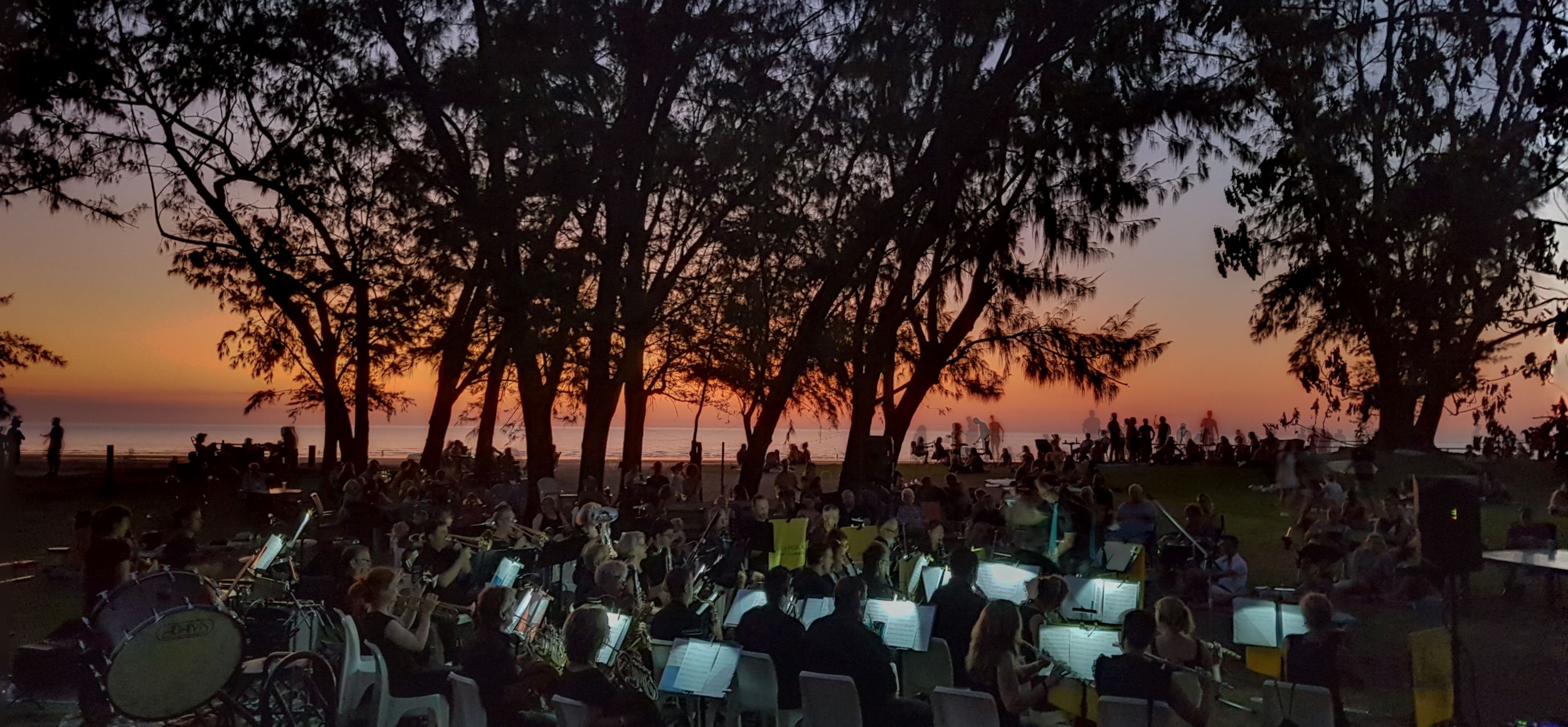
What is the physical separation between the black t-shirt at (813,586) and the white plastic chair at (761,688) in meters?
1.75

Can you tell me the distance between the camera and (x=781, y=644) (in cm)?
650

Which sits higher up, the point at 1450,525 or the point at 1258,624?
the point at 1450,525

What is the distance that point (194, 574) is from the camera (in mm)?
7035

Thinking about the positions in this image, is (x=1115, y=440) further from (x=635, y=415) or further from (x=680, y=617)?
(x=680, y=617)

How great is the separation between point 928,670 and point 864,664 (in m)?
1.18

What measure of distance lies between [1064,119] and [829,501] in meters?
6.77

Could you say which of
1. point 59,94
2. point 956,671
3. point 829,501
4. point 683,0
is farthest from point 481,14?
point 956,671

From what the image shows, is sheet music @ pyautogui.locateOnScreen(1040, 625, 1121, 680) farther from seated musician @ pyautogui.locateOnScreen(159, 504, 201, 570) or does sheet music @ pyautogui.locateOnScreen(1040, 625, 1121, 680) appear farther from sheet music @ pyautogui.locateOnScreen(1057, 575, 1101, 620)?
seated musician @ pyautogui.locateOnScreen(159, 504, 201, 570)

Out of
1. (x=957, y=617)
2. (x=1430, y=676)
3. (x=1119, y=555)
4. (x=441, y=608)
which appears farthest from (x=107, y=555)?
(x=1119, y=555)

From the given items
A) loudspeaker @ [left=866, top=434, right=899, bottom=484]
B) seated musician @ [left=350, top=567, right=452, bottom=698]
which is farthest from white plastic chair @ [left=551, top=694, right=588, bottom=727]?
loudspeaker @ [left=866, top=434, right=899, bottom=484]

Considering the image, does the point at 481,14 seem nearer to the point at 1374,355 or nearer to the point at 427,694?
the point at 427,694

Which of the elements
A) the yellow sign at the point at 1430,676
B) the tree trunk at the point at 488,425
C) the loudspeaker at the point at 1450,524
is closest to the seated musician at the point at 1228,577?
the loudspeaker at the point at 1450,524

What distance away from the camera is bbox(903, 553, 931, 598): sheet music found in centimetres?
1014

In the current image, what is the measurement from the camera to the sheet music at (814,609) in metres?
8.03
